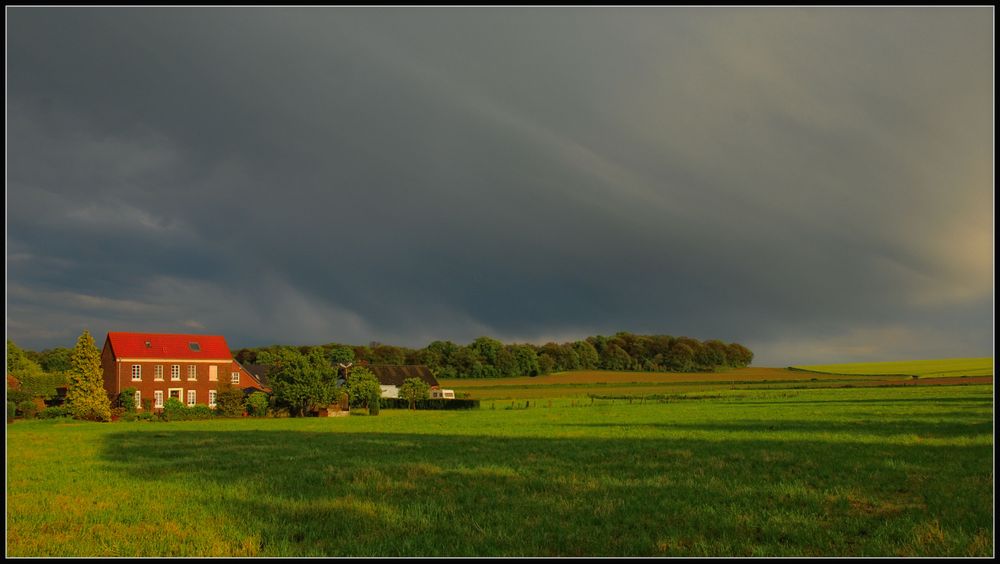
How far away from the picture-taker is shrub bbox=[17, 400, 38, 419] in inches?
2227

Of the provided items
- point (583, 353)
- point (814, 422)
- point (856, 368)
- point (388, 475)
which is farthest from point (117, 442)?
point (856, 368)

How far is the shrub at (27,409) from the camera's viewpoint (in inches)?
2227

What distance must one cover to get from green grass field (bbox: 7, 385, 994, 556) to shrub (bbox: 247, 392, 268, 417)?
122ft

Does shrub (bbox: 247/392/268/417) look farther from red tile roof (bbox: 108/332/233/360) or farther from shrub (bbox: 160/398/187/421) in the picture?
red tile roof (bbox: 108/332/233/360)

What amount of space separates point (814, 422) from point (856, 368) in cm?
14044

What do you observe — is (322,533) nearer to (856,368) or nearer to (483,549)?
(483,549)

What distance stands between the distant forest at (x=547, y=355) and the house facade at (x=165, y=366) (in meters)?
71.9

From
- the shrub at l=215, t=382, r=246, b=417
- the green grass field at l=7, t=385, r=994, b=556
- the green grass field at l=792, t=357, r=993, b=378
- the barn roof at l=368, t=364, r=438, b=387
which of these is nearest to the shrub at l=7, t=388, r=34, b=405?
the shrub at l=215, t=382, r=246, b=417

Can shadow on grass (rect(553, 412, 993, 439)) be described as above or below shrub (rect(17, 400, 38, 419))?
below

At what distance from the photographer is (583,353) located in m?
173

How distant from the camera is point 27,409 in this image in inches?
2237

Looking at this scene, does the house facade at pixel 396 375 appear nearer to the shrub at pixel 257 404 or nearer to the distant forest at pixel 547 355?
the distant forest at pixel 547 355

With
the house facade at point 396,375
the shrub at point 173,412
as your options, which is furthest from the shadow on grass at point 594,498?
the house facade at point 396,375

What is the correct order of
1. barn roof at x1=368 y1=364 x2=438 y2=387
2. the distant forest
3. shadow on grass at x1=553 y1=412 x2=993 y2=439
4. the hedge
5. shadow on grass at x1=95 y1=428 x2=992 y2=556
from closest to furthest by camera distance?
1. shadow on grass at x1=95 y1=428 x2=992 y2=556
2. shadow on grass at x1=553 y1=412 x2=993 y2=439
3. the hedge
4. barn roof at x1=368 y1=364 x2=438 y2=387
5. the distant forest
